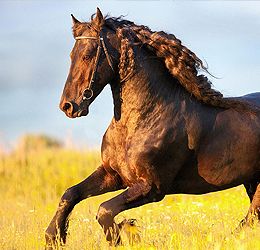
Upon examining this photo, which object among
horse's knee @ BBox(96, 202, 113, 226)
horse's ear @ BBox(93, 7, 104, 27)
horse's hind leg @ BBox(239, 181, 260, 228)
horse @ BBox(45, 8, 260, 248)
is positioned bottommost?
horse's hind leg @ BBox(239, 181, 260, 228)

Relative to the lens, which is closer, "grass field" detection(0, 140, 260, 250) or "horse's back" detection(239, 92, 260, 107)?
"grass field" detection(0, 140, 260, 250)

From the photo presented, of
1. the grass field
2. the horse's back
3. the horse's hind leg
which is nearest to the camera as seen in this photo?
the grass field

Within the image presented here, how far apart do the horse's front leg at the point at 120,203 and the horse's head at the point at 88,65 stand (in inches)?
31.8

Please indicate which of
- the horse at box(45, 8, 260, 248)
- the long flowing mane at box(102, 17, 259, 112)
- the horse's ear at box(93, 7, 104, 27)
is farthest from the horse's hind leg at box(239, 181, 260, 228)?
the horse's ear at box(93, 7, 104, 27)

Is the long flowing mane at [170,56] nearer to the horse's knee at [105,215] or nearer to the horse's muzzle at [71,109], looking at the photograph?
the horse's muzzle at [71,109]

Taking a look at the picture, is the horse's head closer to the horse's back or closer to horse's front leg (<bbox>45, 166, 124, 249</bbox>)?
horse's front leg (<bbox>45, 166, 124, 249</bbox>)

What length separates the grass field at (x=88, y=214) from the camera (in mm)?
6887

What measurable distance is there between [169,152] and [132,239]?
899mm

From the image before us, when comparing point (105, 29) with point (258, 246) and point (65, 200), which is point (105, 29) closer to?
point (65, 200)

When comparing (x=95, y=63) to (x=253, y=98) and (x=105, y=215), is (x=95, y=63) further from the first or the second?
(x=253, y=98)

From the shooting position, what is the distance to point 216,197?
1357cm

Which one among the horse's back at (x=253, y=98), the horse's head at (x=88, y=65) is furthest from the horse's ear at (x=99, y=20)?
the horse's back at (x=253, y=98)

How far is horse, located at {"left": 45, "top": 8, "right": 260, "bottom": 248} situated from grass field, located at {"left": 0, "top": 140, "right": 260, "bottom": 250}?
400 millimetres

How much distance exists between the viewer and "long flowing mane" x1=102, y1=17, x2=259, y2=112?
704 centimetres
